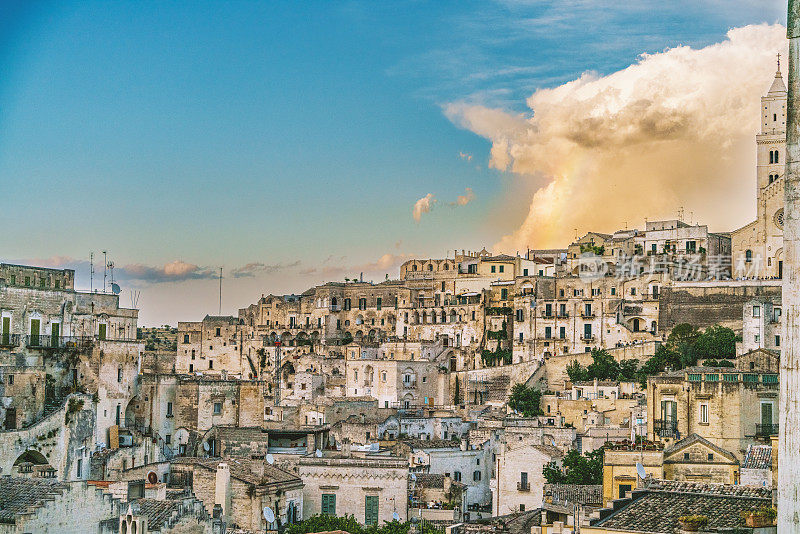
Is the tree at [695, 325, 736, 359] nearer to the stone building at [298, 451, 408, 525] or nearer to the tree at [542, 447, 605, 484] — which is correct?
the tree at [542, 447, 605, 484]

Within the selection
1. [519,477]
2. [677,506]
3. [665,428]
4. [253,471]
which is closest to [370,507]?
[253,471]

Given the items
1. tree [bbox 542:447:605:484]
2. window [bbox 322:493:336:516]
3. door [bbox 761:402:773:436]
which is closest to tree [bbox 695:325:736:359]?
tree [bbox 542:447:605:484]

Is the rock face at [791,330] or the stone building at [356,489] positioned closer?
the rock face at [791,330]

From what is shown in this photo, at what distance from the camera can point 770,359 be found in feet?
171

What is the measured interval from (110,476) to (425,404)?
31238mm

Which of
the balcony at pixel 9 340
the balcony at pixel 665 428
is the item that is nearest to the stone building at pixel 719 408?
the balcony at pixel 665 428

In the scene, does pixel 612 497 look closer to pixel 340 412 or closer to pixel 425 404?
pixel 340 412

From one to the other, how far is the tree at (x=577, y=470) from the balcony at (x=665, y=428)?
2170 mm

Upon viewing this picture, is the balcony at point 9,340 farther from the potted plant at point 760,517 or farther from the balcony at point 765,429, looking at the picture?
the potted plant at point 760,517

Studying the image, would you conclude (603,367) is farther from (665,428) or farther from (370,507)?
(370,507)

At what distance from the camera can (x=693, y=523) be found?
64.2 feet

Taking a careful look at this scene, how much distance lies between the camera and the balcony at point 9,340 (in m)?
47.1

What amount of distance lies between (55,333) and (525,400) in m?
27.1

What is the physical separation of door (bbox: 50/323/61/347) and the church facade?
148ft
